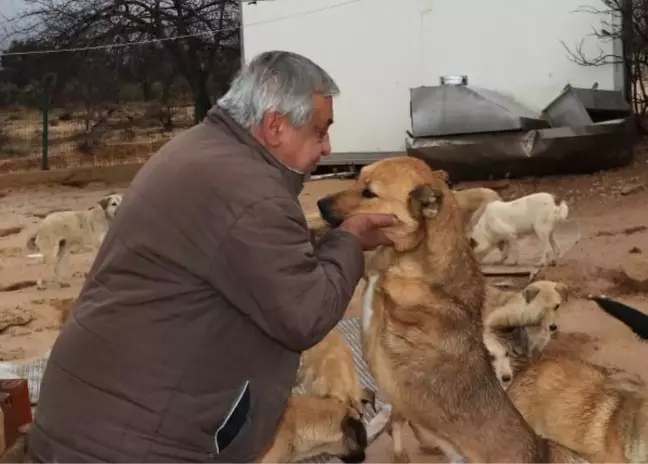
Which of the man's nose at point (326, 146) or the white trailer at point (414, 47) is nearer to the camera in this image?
the man's nose at point (326, 146)

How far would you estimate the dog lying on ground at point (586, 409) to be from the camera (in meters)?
3.40

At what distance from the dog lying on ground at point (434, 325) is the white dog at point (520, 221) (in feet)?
14.7

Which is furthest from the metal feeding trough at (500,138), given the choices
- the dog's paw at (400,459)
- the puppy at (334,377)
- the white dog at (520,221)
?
the dog's paw at (400,459)

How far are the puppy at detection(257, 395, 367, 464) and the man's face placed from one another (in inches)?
57.2

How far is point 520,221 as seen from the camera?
25.7ft

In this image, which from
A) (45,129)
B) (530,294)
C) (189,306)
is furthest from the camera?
(45,129)

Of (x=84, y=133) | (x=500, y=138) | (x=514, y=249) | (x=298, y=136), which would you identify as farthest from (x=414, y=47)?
(x=298, y=136)

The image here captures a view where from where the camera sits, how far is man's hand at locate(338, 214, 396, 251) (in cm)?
282

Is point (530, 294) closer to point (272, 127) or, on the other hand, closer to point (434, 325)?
point (434, 325)

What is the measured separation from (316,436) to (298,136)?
5.20ft

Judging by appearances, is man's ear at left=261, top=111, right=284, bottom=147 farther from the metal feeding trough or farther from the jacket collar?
the metal feeding trough

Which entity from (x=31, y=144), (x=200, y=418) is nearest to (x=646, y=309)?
(x=200, y=418)

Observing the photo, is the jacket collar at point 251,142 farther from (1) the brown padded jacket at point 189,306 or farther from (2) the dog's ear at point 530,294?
(2) the dog's ear at point 530,294

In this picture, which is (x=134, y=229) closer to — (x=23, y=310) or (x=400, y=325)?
(x=400, y=325)
